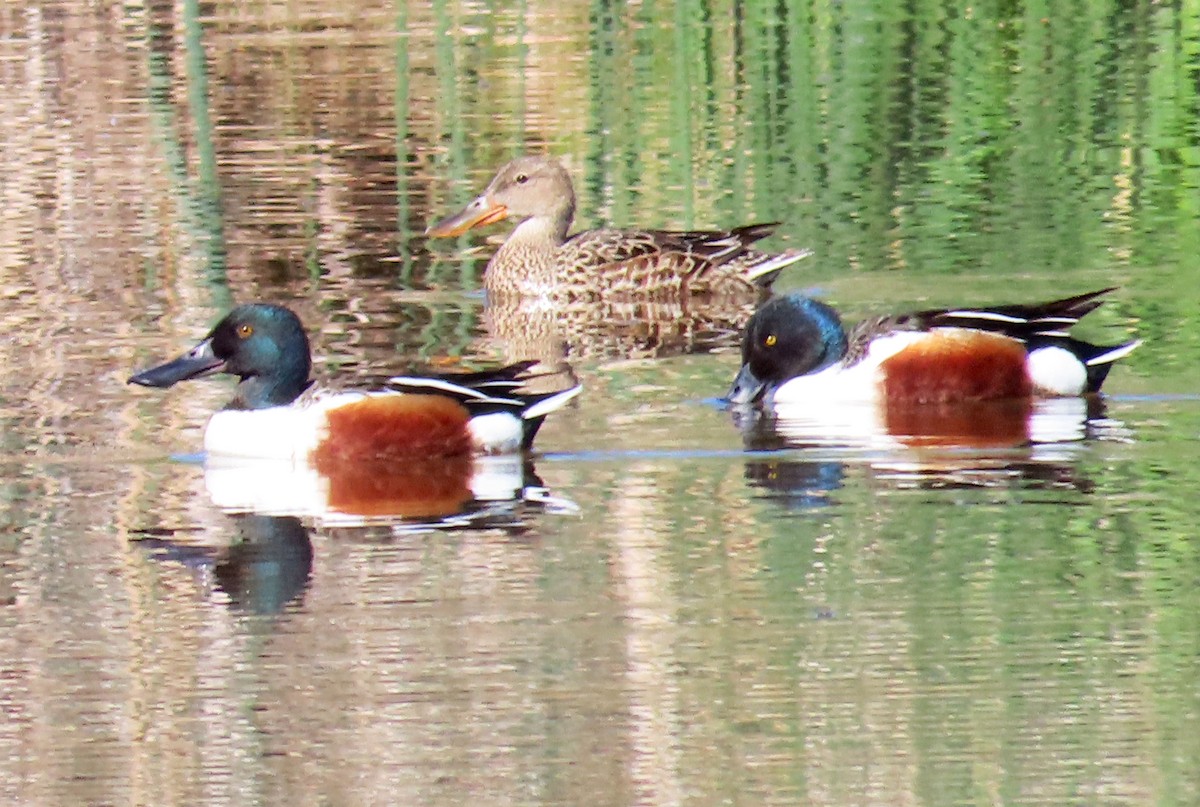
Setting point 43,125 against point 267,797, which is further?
point 43,125

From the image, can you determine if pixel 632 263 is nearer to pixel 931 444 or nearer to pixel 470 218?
pixel 470 218

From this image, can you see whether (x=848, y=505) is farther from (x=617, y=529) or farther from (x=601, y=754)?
(x=601, y=754)

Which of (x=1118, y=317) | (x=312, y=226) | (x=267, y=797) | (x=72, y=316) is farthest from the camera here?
(x=312, y=226)

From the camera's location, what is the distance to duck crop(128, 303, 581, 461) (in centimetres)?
900

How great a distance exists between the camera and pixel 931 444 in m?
9.04

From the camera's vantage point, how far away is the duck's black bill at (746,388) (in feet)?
32.6

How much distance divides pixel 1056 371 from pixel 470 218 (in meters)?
4.85

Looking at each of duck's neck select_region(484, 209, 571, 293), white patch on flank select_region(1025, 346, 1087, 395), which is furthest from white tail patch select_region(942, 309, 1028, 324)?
duck's neck select_region(484, 209, 571, 293)

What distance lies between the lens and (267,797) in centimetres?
553

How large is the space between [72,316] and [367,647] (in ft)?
19.6

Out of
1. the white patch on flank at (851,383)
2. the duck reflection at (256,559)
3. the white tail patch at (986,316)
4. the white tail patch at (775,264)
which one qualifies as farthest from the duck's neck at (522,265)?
the duck reflection at (256,559)

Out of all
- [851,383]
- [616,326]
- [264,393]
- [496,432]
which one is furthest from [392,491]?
[616,326]

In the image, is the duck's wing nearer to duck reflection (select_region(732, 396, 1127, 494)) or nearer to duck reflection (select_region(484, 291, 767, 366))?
duck reflection (select_region(484, 291, 767, 366))

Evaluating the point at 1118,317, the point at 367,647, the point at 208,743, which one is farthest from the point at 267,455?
the point at 1118,317
